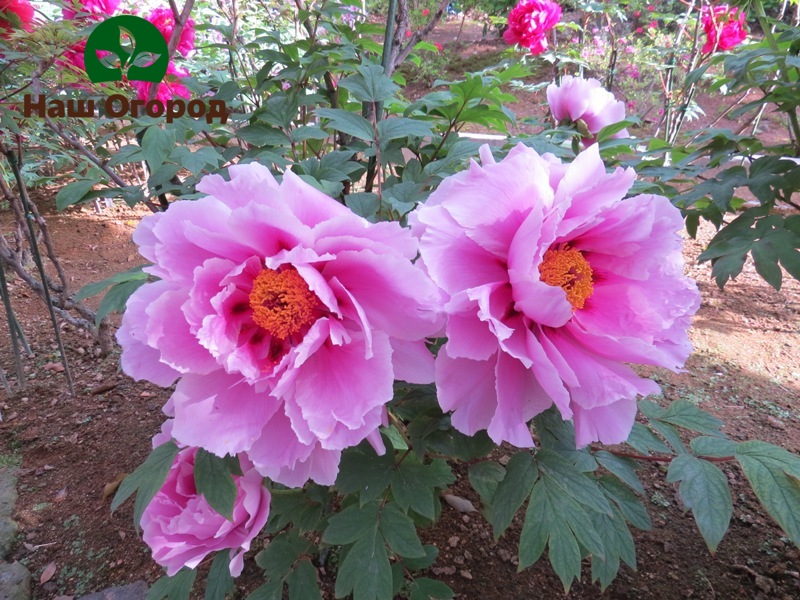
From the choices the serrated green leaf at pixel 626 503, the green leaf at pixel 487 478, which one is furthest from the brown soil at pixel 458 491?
the green leaf at pixel 487 478

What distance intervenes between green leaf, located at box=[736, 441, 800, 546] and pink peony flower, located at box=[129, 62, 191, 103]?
4.13ft

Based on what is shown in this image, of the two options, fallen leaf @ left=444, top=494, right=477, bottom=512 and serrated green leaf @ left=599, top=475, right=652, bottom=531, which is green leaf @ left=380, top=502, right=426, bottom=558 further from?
fallen leaf @ left=444, top=494, right=477, bottom=512

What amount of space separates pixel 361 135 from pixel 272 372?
0.50 m

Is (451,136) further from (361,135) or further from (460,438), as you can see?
(460,438)

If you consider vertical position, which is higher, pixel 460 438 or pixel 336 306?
pixel 336 306

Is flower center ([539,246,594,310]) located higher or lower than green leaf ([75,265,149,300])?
higher

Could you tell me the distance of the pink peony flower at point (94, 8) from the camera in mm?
1178

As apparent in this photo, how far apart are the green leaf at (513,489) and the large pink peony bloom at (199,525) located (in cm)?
30

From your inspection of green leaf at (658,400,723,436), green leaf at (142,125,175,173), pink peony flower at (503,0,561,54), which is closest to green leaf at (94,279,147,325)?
green leaf at (142,125,175,173)

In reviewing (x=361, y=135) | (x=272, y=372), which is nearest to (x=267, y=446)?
(x=272, y=372)

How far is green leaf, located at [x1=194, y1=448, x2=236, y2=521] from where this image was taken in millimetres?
609

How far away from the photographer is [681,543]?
1220 mm

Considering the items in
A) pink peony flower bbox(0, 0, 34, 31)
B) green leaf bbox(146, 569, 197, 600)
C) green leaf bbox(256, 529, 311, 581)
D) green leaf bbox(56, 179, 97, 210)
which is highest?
pink peony flower bbox(0, 0, 34, 31)

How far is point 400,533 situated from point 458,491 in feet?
2.22
